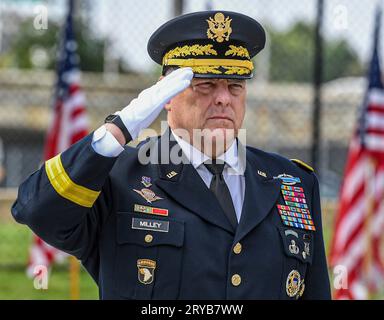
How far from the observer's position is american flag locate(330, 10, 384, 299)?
22.6ft

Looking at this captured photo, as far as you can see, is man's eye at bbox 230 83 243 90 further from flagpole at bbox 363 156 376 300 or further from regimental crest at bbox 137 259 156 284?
flagpole at bbox 363 156 376 300

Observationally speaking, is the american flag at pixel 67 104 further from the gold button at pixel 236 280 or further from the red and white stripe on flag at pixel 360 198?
the gold button at pixel 236 280

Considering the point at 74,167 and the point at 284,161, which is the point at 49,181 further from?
the point at 284,161

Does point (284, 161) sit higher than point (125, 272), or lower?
higher

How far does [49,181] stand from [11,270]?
24.7 ft

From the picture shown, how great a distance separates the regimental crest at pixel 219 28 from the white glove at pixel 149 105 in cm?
39

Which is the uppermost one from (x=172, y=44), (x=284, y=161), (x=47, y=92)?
(x=47, y=92)

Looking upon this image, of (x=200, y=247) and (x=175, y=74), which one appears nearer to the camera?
(x=175, y=74)

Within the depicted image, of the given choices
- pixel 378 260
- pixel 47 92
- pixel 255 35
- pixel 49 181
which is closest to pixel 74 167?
pixel 49 181

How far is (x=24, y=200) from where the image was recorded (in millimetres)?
2535

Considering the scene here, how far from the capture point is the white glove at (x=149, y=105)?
2.47 meters

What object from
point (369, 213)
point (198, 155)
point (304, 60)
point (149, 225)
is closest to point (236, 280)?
point (149, 225)

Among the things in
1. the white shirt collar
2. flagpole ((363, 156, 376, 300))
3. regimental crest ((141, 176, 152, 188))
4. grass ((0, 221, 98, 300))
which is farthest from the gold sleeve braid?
grass ((0, 221, 98, 300))

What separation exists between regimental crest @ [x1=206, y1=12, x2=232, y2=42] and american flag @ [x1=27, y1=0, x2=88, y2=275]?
15.0 feet
